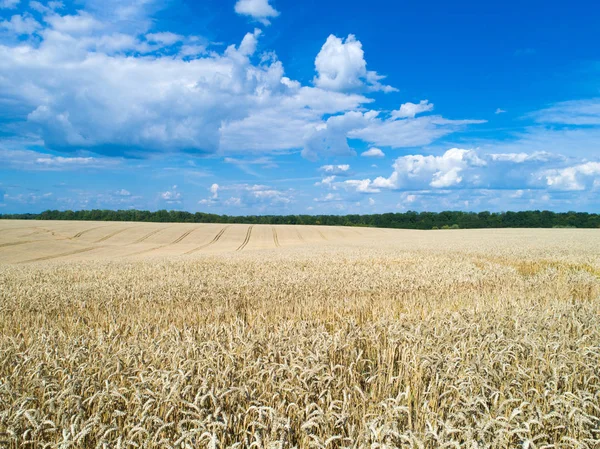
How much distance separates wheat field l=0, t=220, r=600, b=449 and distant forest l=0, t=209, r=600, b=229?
78.3 metres

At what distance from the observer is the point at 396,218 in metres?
90.0

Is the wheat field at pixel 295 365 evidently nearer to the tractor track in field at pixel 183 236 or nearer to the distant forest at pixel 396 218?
the tractor track in field at pixel 183 236

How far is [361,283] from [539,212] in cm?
9310

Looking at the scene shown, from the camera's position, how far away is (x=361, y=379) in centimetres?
357

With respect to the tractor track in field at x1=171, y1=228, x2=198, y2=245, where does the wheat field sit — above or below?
above

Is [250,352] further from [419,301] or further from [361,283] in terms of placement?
[361,283]

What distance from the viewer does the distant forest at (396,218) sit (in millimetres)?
80125

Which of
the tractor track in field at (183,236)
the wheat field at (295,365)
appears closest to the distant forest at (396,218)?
the tractor track in field at (183,236)

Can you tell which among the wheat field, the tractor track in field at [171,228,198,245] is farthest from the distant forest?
the wheat field

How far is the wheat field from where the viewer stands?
2.39 m

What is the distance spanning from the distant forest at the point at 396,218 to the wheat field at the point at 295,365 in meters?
78.3

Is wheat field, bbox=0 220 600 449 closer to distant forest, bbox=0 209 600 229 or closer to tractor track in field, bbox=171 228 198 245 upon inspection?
tractor track in field, bbox=171 228 198 245

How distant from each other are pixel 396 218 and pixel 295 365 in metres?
90.6

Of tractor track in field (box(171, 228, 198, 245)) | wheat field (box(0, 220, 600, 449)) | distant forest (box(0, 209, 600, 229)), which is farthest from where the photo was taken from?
distant forest (box(0, 209, 600, 229))
